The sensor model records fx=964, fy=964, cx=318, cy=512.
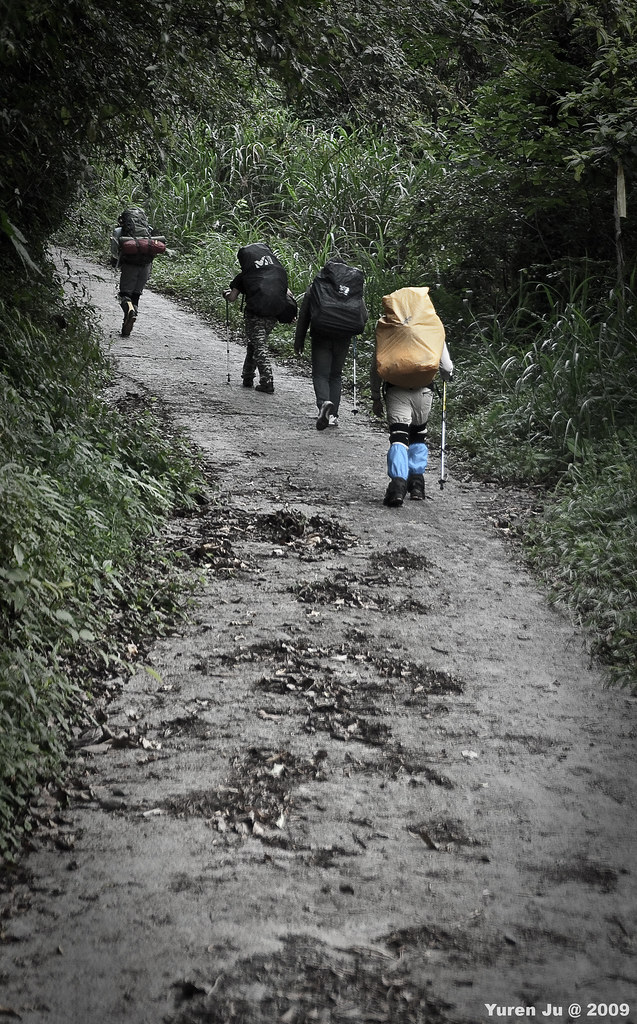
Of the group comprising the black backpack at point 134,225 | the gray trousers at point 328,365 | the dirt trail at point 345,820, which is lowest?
the dirt trail at point 345,820

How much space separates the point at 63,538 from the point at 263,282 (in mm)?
6936

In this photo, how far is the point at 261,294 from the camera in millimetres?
11820

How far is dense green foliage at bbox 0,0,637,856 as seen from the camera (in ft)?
17.3

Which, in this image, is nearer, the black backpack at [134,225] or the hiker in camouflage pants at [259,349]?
the hiker in camouflage pants at [259,349]

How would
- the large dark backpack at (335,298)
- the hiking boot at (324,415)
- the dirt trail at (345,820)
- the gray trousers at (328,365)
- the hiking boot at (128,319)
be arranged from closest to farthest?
1. the dirt trail at (345,820)
2. the large dark backpack at (335,298)
3. the gray trousers at (328,365)
4. the hiking boot at (324,415)
5. the hiking boot at (128,319)

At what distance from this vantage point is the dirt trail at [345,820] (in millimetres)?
3012

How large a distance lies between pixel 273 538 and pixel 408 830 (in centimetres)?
379

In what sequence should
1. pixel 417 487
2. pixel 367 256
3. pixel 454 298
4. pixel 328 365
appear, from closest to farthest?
pixel 417 487, pixel 328 365, pixel 454 298, pixel 367 256

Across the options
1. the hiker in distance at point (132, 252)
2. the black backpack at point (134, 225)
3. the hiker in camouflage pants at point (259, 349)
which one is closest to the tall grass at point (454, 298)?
the black backpack at point (134, 225)

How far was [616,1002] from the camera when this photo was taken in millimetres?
2922

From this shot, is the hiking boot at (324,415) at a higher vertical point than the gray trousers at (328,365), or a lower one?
lower

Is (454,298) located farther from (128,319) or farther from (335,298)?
(128,319)

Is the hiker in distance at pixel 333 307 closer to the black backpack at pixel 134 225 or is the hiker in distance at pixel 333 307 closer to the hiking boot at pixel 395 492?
the hiking boot at pixel 395 492

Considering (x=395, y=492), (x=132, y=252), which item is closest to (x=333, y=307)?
(x=395, y=492)
